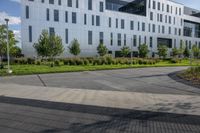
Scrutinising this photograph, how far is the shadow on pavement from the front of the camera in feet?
18.4

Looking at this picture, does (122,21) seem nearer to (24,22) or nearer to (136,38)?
(136,38)

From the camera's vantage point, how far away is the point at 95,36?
197 ft

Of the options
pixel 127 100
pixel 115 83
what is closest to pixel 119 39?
pixel 115 83

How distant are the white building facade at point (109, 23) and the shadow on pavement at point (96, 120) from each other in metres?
45.4

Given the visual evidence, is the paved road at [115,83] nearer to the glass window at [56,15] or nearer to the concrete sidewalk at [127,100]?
the concrete sidewalk at [127,100]

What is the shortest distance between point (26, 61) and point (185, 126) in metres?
34.2

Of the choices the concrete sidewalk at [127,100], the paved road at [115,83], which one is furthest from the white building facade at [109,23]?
the concrete sidewalk at [127,100]

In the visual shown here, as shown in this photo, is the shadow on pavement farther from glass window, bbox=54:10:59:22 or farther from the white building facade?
glass window, bbox=54:10:59:22

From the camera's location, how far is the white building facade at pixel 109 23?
51.1 metres

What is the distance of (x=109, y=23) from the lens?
62.9m

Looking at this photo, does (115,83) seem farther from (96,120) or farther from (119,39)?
(119,39)

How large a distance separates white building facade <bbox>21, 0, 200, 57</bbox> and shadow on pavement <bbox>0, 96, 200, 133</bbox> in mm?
45436

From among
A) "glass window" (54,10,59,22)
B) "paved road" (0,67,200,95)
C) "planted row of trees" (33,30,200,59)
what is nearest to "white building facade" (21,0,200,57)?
"glass window" (54,10,59,22)

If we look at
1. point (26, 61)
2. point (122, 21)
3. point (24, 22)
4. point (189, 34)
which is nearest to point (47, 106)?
point (26, 61)
